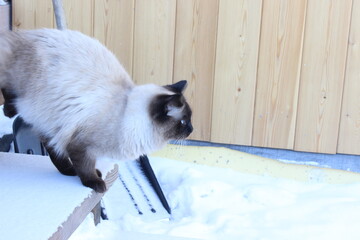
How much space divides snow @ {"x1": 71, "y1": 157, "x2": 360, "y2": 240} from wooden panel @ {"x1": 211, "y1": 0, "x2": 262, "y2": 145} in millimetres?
266

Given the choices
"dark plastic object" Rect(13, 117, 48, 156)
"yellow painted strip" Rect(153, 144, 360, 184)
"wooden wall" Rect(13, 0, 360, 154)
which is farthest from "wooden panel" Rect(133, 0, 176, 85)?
"dark plastic object" Rect(13, 117, 48, 156)

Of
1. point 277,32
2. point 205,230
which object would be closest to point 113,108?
point 205,230

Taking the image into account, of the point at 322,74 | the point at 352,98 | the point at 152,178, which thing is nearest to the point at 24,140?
the point at 152,178

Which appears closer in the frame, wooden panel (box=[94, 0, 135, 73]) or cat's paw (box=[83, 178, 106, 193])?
cat's paw (box=[83, 178, 106, 193])

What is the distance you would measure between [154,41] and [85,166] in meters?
1.34

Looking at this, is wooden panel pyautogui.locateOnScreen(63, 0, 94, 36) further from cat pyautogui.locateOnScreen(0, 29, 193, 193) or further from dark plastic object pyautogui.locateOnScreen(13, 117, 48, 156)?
cat pyautogui.locateOnScreen(0, 29, 193, 193)

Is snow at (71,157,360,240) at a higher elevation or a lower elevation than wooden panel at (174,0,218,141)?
lower

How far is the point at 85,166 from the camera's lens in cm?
153

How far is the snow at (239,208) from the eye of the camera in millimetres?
2084

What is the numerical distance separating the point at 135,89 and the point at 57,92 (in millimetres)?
272

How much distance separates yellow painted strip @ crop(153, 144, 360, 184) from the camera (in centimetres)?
266

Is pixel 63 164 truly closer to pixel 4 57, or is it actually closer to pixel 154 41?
pixel 4 57

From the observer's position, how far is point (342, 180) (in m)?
2.66

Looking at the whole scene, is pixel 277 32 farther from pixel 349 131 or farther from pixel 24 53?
pixel 24 53
